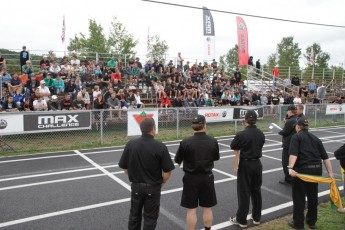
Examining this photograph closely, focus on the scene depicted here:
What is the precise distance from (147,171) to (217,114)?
11.1m

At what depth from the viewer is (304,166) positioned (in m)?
5.01

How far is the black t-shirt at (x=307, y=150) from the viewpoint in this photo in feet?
16.4

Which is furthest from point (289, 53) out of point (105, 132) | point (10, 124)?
point (10, 124)

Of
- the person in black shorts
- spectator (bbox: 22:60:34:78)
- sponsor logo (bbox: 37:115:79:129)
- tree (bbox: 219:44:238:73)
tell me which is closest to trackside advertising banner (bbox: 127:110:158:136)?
sponsor logo (bbox: 37:115:79:129)

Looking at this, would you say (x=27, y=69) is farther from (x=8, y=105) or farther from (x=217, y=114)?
(x=217, y=114)

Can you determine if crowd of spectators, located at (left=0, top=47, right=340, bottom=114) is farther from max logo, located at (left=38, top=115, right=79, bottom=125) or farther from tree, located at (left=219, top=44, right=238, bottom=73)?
tree, located at (left=219, top=44, right=238, bottom=73)

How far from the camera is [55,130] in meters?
11.1

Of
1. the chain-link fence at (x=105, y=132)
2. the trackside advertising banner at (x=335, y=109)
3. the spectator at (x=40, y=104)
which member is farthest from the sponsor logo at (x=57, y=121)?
the trackside advertising banner at (x=335, y=109)

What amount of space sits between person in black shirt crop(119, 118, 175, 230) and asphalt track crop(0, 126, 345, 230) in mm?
1130

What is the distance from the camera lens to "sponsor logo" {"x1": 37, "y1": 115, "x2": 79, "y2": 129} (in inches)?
424

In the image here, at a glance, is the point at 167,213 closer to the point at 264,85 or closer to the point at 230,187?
the point at 230,187

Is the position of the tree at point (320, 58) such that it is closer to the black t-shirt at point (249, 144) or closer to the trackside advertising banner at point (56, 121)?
the trackside advertising banner at point (56, 121)

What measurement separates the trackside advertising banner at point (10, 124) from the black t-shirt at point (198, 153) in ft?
25.5

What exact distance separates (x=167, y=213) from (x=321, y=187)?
4027mm
